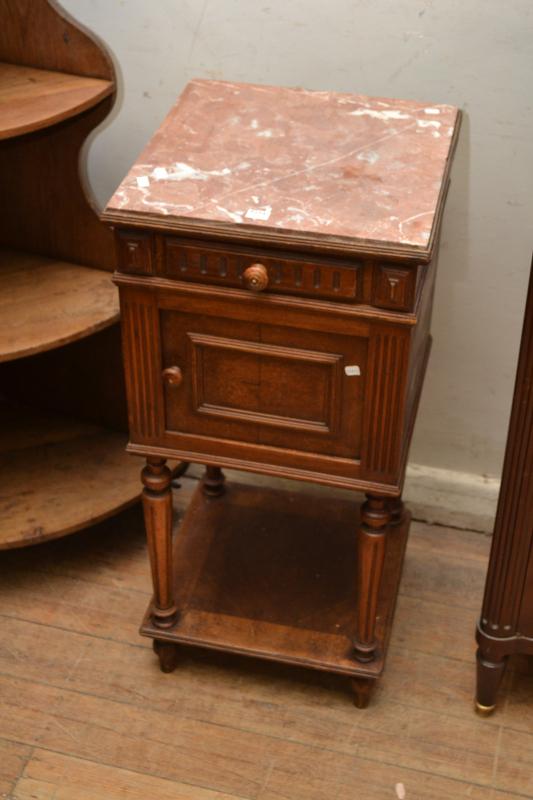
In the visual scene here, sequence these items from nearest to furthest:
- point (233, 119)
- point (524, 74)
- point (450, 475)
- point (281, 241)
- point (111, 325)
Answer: point (281, 241)
point (233, 119)
point (524, 74)
point (111, 325)
point (450, 475)

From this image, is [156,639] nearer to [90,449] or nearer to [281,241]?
[90,449]

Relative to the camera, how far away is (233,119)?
5.98 ft

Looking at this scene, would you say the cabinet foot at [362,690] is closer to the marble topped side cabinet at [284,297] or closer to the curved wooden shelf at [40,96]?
the marble topped side cabinet at [284,297]

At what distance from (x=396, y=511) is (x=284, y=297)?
2.70ft

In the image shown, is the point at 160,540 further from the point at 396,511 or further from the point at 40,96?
the point at 40,96

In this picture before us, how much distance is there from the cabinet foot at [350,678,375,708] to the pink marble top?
0.88 metres

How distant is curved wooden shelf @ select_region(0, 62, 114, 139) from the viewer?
1921 mm

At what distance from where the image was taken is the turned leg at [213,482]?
234 cm

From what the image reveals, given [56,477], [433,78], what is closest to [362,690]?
[56,477]

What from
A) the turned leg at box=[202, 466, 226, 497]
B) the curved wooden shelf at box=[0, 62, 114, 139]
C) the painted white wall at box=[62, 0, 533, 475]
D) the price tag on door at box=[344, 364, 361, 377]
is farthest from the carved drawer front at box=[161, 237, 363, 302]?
the turned leg at box=[202, 466, 226, 497]

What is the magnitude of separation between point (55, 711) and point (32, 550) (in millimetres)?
446

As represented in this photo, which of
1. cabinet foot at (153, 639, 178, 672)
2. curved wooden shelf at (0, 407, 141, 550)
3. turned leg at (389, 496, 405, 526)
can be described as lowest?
cabinet foot at (153, 639, 178, 672)

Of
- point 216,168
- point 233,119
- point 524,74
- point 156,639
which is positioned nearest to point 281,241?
point 216,168

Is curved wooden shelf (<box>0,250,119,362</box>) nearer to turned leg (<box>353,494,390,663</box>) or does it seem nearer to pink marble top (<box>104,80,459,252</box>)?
pink marble top (<box>104,80,459,252</box>)
